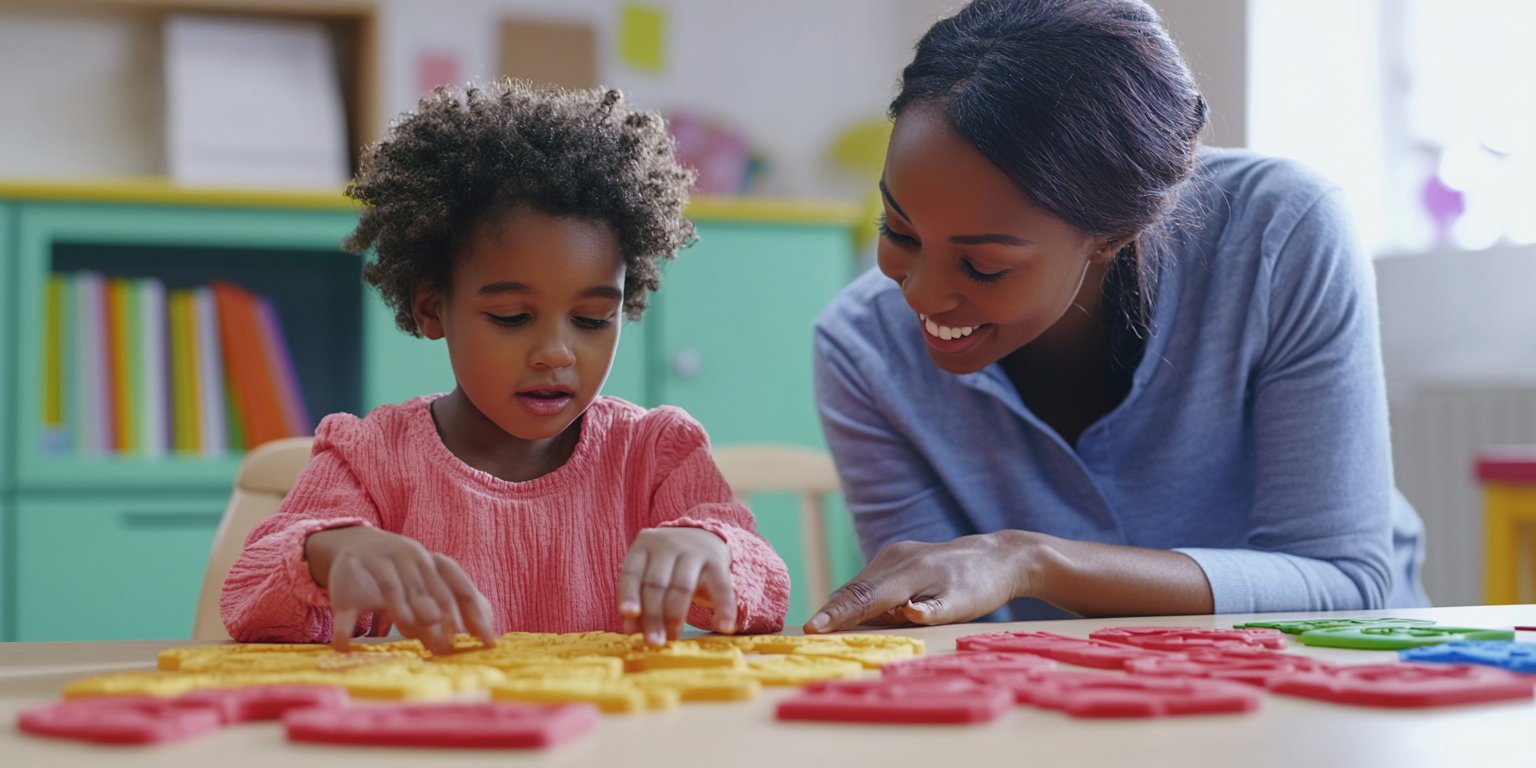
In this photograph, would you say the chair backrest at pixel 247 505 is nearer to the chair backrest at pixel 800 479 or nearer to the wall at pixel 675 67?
the chair backrest at pixel 800 479

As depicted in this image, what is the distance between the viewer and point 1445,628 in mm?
834

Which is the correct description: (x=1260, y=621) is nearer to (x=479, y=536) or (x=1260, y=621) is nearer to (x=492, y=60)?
(x=479, y=536)

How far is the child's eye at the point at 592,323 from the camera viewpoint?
1052 millimetres

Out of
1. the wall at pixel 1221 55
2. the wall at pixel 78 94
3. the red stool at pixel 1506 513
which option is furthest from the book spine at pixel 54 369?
the red stool at pixel 1506 513

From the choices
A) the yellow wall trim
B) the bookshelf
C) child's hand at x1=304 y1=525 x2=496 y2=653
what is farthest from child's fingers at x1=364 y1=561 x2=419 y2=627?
the bookshelf

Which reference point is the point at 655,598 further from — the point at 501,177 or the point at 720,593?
the point at 501,177

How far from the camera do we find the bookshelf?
6.91 ft

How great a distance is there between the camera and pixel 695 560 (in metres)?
0.81

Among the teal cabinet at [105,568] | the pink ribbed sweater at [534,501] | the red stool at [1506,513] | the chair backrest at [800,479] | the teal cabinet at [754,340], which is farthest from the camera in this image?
the teal cabinet at [754,340]

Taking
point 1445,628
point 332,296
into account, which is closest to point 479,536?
point 1445,628

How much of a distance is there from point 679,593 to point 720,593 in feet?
0.13

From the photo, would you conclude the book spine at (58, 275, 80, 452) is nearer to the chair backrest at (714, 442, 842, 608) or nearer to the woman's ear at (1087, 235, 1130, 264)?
the chair backrest at (714, 442, 842, 608)

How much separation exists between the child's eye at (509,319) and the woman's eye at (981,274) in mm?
371

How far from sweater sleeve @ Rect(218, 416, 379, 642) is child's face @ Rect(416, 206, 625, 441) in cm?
15
